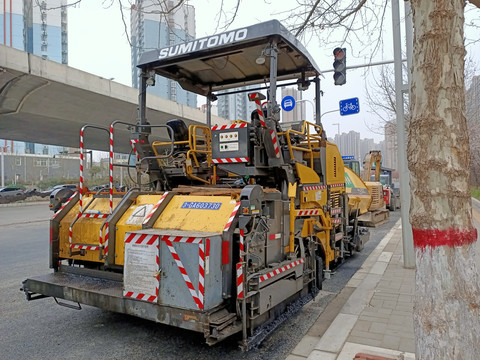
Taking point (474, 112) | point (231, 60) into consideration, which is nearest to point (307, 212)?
point (231, 60)

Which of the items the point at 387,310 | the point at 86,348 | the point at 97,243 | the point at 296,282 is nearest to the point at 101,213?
the point at 97,243

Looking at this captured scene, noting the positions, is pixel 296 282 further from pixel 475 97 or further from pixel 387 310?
pixel 475 97

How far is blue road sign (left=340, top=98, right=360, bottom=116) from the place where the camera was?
1482 centimetres

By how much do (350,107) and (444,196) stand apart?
13557 millimetres

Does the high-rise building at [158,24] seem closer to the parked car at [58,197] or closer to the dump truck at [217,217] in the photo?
the dump truck at [217,217]

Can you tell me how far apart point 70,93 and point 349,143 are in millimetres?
33490

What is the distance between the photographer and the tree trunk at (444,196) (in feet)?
6.82

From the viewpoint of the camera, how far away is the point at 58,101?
57.2ft

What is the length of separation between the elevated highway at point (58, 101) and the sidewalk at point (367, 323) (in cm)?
1370

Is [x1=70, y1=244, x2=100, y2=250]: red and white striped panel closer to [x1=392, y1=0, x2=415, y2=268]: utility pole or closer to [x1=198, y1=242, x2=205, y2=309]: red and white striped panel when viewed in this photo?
[x1=198, y1=242, x2=205, y2=309]: red and white striped panel

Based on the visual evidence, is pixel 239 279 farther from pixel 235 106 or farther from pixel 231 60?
pixel 235 106

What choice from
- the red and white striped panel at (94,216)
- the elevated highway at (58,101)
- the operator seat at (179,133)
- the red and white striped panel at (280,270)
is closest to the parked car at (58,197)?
the red and white striped panel at (94,216)

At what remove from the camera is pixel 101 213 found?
4543 mm

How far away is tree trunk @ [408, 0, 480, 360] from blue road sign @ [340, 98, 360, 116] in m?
13.2
